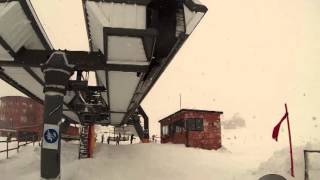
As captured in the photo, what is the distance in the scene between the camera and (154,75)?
344 inches

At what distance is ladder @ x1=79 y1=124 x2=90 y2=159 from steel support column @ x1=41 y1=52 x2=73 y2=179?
1162 cm

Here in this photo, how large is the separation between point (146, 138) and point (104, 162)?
13.2m

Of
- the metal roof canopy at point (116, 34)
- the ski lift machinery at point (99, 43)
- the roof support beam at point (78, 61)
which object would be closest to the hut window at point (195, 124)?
the ski lift machinery at point (99, 43)

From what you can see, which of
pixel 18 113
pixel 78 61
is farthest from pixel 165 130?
pixel 78 61

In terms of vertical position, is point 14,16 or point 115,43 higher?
point 14,16

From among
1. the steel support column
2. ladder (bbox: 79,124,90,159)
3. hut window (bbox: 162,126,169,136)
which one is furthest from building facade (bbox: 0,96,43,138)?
the steel support column

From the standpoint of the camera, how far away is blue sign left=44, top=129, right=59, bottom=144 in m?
7.55

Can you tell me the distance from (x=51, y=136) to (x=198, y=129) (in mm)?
22248

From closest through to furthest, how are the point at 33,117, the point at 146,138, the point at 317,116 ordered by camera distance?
the point at 146,138
the point at 33,117
the point at 317,116

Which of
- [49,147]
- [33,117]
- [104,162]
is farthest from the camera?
[33,117]

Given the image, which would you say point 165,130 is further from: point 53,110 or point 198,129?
point 53,110

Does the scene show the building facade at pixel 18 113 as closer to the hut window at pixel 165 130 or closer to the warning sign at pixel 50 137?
the hut window at pixel 165 130

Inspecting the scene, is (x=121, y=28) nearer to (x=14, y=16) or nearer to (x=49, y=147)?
(x=14, y=16)

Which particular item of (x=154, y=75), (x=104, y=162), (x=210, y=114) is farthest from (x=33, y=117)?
(x=154, y=75)
